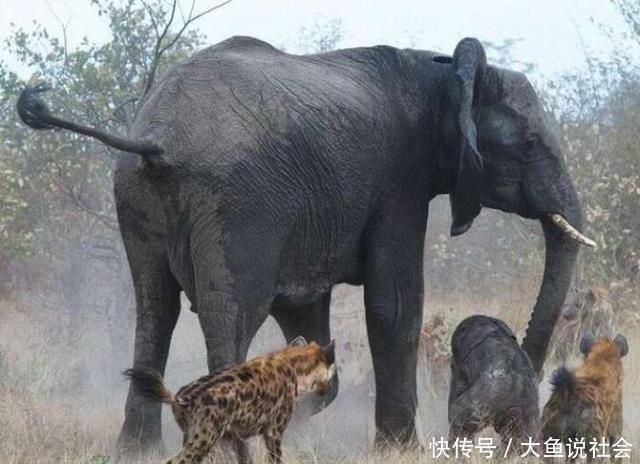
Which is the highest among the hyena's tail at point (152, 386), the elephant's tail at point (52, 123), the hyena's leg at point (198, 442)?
the elephant's tail at point (52, 123)

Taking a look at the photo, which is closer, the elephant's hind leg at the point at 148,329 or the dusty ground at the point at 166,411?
the elephant's hind leg at the point at 148,329

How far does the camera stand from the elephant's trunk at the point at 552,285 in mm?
9375

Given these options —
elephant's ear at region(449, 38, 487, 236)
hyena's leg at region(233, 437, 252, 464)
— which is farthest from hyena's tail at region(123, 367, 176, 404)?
elephant's ear at region(449, 38, 487, 236)

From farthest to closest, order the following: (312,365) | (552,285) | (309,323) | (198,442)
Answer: (309,323), (552,285), (312,365), (198,442)

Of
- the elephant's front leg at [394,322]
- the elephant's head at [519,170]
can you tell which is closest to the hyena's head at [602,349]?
the elephant's head at [519,170]

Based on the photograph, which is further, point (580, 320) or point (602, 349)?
point (580, 320)

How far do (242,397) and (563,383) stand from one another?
1789mm

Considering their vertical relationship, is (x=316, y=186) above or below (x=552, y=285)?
above

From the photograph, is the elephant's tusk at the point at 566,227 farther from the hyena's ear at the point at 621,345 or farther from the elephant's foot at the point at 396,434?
the elephant's foot at the point at 396,434

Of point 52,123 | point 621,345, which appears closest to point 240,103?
point 52,123

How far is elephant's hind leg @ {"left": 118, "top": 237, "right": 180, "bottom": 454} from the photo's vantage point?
8.55m

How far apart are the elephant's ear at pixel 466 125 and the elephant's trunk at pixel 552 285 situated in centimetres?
49

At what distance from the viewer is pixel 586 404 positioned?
316 inches

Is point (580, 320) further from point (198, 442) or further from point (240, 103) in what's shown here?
point (198, 442)
